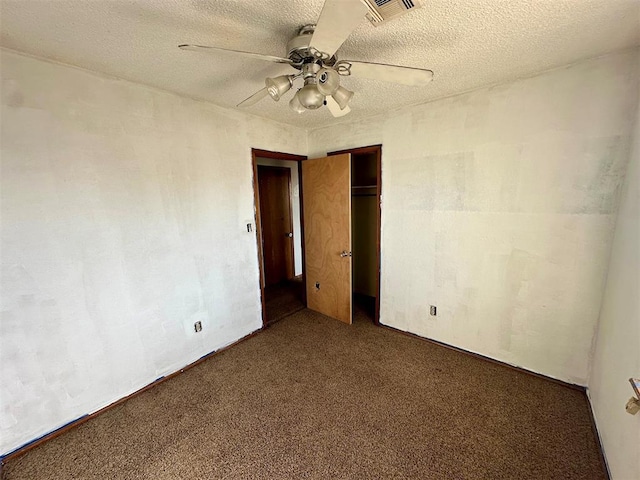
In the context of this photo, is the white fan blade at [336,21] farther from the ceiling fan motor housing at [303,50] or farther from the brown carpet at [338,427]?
the brown carpet at [338,427]

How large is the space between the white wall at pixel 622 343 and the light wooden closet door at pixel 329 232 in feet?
6.55

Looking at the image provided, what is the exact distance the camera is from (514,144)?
6.57 feet

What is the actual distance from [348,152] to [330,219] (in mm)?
776

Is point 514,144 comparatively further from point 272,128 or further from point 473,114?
point 272,128

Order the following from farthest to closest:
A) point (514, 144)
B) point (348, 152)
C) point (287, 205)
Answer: point (287, 205) < point (348, 152) < point (514, 144)

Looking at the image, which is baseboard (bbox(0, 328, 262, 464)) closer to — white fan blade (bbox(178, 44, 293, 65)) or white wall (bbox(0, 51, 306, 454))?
white wall (bbox(0, 51, 306, 454))

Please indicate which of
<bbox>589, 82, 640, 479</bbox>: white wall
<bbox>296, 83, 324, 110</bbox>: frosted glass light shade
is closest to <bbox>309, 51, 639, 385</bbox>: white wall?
<bbox>589, 82, 640, 479</bbox>: white wall

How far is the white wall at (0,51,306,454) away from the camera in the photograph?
5.07 ft

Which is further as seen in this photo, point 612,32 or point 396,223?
point 396,223

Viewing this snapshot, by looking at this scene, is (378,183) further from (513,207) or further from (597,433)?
(597,433)

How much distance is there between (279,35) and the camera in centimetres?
137

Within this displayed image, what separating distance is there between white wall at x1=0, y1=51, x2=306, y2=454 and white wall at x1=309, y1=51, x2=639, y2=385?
1744 millimetres

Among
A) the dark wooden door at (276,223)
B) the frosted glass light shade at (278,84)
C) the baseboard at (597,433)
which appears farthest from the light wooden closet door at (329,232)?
the baseboard at (597,433)

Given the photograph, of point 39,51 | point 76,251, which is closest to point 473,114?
point 39,51
